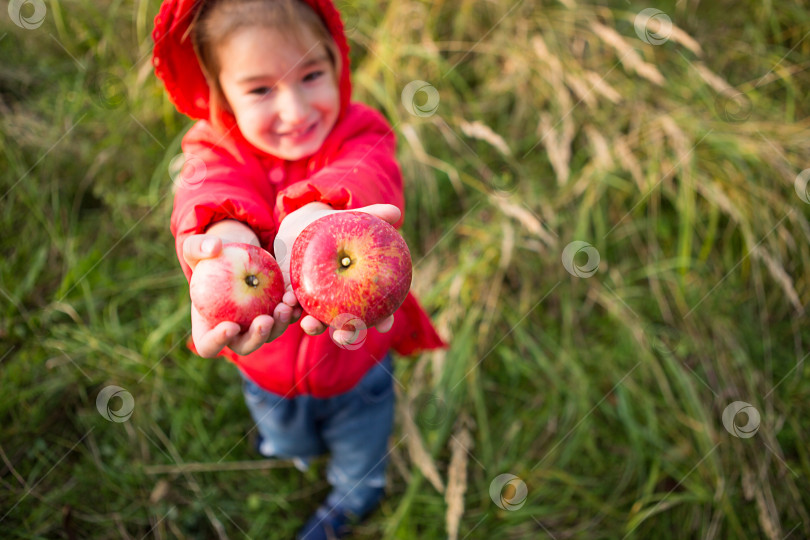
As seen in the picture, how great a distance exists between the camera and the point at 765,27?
9.14 ft

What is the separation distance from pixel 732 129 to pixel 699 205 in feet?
1.22

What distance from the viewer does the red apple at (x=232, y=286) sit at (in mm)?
1021

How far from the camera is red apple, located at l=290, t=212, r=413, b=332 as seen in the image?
1.03 m

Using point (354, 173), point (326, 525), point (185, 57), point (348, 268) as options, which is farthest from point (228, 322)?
point (326, 525)

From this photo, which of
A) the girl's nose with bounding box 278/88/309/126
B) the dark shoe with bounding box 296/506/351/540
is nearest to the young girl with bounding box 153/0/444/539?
the girl's nose with bounding box 278/88/309/126

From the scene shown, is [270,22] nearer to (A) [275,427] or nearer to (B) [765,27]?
(A) [275,427]

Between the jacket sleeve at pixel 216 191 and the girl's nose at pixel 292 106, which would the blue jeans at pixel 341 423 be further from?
the girl's nose at pixel 292 106

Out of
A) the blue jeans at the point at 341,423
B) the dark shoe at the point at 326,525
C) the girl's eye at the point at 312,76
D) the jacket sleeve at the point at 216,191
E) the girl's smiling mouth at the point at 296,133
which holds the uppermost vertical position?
the girl's eye at the point at 312,76

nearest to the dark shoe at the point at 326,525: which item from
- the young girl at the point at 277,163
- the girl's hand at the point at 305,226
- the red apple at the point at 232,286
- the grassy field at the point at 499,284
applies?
the grassy field at the point at 499,284

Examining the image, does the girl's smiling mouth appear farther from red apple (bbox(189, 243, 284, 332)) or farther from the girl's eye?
red apple (bbox(189, 243, 284, 332))

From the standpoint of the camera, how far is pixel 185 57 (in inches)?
52.7

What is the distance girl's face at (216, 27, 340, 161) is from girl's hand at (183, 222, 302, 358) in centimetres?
27

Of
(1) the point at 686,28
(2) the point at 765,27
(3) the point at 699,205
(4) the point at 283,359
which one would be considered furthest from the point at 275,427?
(2) the point at 765,27

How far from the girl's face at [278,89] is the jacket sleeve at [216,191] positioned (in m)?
0.08
